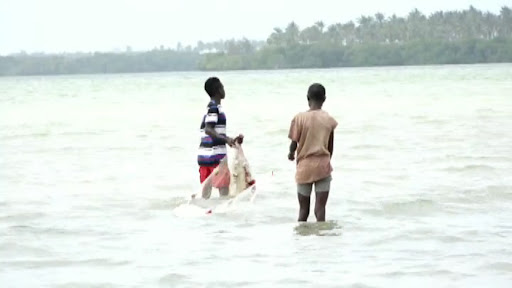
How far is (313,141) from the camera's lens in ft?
25.9

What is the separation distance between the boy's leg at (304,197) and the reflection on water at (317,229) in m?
0.06

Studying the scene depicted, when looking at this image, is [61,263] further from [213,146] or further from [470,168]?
[470,168]

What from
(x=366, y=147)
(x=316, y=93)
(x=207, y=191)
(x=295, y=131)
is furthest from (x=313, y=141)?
(x=366, y=147)

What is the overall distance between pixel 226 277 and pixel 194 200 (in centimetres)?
313

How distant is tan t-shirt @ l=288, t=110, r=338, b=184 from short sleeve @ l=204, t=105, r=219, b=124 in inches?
40.1

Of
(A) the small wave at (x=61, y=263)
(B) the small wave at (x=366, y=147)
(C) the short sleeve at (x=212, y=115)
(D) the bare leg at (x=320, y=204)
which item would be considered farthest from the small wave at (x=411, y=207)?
(B) the small wave at (x=366, y=147)

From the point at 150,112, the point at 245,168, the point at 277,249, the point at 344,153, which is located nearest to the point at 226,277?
the point at 277,249

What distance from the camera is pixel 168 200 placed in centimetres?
1077

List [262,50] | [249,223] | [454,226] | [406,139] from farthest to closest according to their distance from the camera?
[262,50] → [406,139] → [249,223] → [454,226]

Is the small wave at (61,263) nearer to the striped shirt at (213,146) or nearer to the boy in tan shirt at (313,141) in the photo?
the boy in tan shirt at (313,141)

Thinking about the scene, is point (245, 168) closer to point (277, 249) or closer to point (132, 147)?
point (277, 249)

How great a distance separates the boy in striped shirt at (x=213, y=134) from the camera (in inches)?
345

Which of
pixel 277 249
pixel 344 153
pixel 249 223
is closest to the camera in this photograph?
pixel 277 249

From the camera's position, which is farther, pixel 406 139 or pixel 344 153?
pixel 406 139
